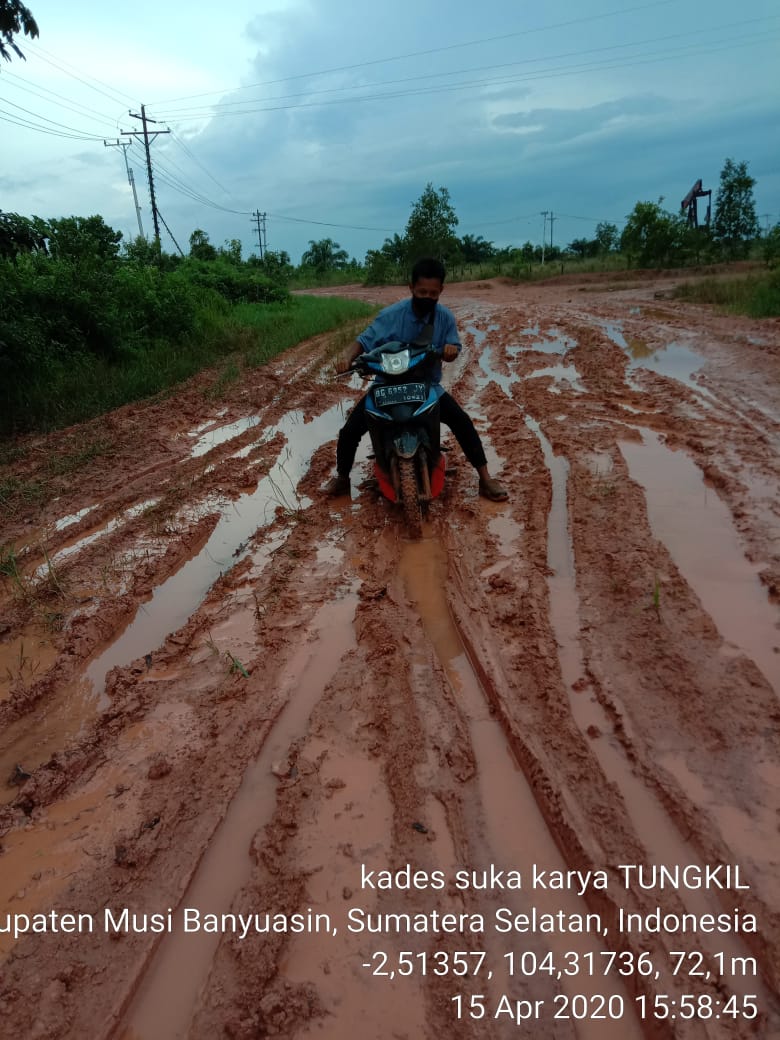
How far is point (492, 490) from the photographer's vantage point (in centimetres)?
483

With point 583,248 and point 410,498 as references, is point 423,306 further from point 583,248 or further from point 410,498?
point 583,248

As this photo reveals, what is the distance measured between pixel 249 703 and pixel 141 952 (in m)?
→ 1.09

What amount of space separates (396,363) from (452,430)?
758 millimetres

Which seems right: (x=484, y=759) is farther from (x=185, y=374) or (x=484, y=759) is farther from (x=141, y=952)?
(x=185, y=374)

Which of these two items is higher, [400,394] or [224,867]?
[400,394]

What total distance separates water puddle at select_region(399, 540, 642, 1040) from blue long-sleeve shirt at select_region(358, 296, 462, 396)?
2399 millimetres

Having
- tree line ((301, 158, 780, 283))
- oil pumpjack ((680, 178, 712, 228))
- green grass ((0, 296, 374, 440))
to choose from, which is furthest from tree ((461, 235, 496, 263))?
green grass ((0, 296, 374, 440))

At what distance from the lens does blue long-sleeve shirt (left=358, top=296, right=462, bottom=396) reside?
4879mm

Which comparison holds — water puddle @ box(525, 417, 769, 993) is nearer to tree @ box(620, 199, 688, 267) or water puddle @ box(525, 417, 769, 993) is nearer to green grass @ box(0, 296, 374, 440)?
green grass @ box(0, 296, 374, 440)

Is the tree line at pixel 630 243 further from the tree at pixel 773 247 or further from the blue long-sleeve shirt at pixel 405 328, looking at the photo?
the blue long-sleeve shirt at pixel 405 328

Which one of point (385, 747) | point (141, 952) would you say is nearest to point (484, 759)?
point (385, 747)

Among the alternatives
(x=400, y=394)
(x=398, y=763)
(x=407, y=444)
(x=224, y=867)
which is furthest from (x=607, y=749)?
(x=400, y=394)

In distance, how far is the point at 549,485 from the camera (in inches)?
195

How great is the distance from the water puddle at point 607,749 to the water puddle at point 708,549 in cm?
65
